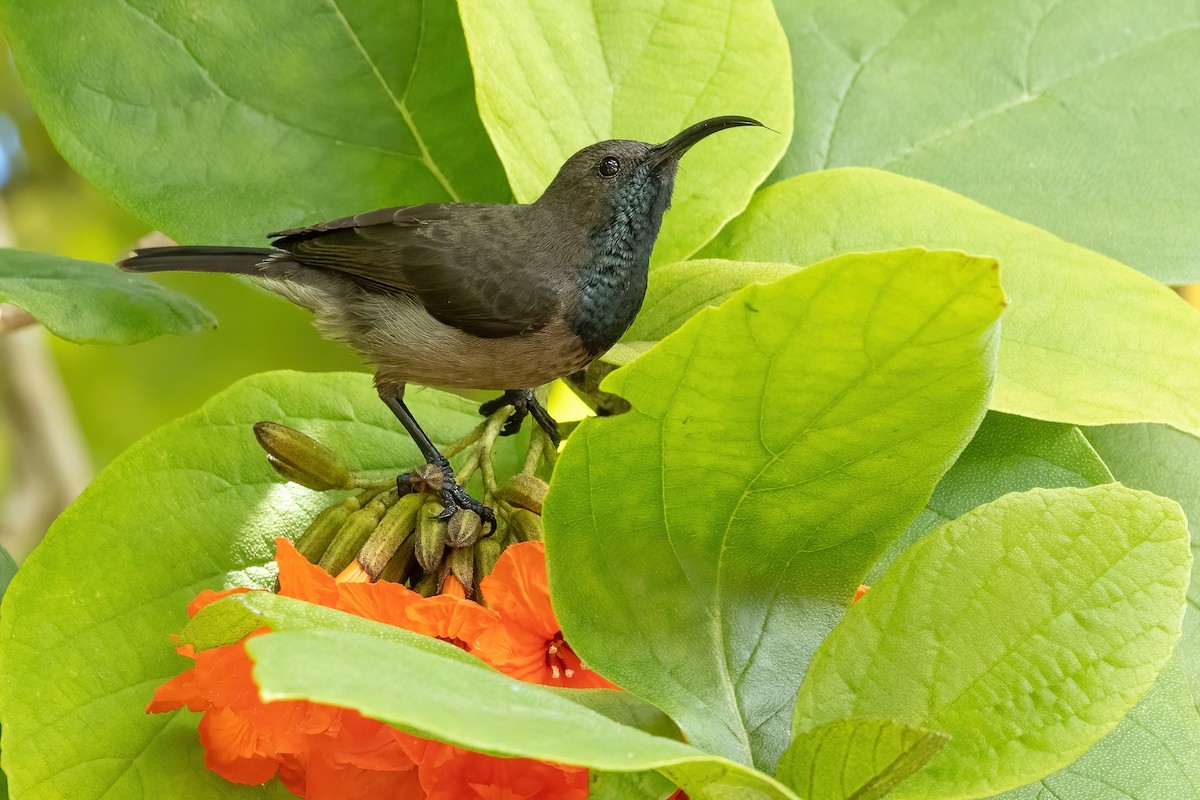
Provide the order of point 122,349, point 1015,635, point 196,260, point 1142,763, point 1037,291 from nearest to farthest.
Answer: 1. point 1015,635
2. point 1142,763
3. point 1037,291
4. point 196,260
5. point 122,349

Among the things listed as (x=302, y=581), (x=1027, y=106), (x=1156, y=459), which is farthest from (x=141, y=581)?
(x=1027, y=106)

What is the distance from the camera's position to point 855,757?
3.18 feet

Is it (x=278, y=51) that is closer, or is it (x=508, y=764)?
(x=508, y=764)

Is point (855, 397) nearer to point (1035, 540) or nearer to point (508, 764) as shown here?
point (1035, 540)

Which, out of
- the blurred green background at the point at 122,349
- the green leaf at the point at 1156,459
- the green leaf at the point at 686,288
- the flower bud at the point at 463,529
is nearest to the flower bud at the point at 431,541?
the flower bud at the point at 463,529

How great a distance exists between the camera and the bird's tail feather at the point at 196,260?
209 centimetres

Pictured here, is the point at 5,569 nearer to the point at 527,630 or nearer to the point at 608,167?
the point at 527,630

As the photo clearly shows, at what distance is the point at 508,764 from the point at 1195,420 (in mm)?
855

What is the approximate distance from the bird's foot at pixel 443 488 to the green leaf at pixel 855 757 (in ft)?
1.75

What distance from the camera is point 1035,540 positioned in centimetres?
108

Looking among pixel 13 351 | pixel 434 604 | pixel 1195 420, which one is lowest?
pixel 13 351

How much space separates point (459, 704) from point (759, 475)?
15.7 inches

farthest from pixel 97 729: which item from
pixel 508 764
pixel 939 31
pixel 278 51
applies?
pixel 939 31

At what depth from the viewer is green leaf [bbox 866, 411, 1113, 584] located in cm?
149
